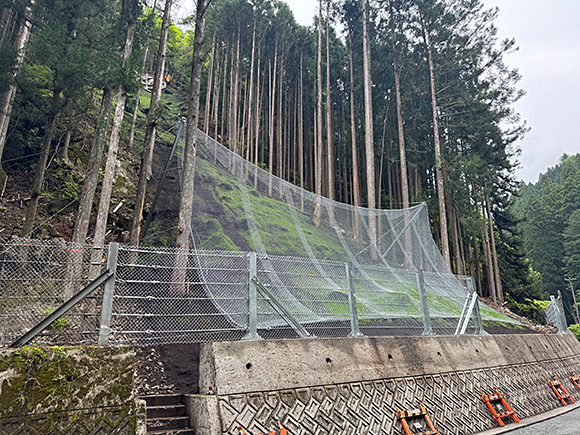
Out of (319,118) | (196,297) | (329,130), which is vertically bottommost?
(196,297)

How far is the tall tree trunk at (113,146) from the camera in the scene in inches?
269

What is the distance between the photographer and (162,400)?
3615 mm

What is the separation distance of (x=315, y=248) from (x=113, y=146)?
4.79 m

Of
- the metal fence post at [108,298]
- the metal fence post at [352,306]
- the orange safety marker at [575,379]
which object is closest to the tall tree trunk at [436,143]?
the orange safety marker at [575,379]

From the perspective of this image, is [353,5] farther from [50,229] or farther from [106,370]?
[106,370]

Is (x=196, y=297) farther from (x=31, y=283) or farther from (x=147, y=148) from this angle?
(x=147, y=148)

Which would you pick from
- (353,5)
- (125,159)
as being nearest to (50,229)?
(125,159)

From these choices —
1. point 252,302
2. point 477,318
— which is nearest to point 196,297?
point 252,302

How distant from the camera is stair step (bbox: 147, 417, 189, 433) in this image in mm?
3107

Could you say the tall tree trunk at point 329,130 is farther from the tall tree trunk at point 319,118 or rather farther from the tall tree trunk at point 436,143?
the tall tree trunk at point 436,143

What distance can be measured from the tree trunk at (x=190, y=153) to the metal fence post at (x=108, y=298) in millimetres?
2856

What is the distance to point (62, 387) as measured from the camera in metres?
2.46

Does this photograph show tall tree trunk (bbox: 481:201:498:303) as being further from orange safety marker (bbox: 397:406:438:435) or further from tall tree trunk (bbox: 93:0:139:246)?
tall tree trunk (bbox: 93:0:139:246)

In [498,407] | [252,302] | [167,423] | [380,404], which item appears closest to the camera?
[167,423]
